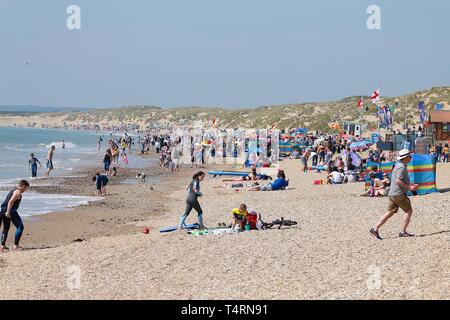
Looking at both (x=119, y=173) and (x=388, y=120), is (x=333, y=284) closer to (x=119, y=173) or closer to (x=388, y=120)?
(x=119, y=173)

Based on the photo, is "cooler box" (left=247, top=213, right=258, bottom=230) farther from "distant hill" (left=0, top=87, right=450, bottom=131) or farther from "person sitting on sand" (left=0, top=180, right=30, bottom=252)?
"distant hill" (left=0, top=87, right=450, bottom=131)

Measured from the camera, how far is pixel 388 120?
35.8 metres

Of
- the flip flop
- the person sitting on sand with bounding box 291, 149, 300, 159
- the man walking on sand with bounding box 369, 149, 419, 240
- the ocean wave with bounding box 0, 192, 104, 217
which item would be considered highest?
the man walking on sand with bounding box 369, 149, 419, 240

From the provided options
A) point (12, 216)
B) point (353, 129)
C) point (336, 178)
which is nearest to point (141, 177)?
point (336, 178)

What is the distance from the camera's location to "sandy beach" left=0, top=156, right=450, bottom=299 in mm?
7852

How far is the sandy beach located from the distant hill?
34570 millimetres

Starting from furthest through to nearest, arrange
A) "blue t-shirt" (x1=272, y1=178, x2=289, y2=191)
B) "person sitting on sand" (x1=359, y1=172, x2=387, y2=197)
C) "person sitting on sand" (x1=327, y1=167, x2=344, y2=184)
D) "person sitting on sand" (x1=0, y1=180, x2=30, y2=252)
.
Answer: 1. "person sitting on sand" (x1=327, y1=167, x2=344, y2=184)
2. "blue t-shirt" (x1=272, y1=178, x2=289, y2=191)
3. "person sitting on sand" (x1=359, y1=172, x2=387, y2=197)
4. "person sitting on sand" (x1=0, y1=180, x2=30, y2=252)

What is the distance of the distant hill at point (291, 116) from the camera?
61.2 meters

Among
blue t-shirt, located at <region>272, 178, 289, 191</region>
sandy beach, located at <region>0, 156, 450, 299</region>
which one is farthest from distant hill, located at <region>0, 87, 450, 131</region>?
sandy beach, located at <region>0, 156, 450, 299</region>

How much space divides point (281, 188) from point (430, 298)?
43.1 feet

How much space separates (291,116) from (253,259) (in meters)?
74.4

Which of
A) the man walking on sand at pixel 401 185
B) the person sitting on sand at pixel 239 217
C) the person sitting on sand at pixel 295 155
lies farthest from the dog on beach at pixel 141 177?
the man walking on sand at pixel 401 185

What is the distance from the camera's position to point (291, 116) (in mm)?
83062

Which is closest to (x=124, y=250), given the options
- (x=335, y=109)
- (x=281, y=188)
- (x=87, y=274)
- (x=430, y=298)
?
(x=87, y=274)
